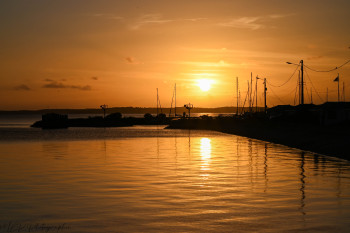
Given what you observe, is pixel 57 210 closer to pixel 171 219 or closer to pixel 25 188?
pixel 171 219

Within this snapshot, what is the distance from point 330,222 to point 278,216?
1.68 metres

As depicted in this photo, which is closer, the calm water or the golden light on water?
the calm water

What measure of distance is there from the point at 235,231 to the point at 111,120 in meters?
153

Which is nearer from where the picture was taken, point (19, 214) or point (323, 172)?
point (19, 214)

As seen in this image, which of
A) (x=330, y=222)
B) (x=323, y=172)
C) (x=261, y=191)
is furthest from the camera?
(x=323, y=172)

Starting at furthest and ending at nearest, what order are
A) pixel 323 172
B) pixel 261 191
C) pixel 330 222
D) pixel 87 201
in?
pixel 323 172 < pixel 261 191 < pixel 87 201 < pixel 330 222

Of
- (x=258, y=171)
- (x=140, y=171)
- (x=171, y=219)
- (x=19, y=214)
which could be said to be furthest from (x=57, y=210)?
(x=258, y=171)

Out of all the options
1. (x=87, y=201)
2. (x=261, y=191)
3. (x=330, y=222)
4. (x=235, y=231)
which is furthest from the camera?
(x=261, y=191)

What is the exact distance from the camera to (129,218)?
1462cm

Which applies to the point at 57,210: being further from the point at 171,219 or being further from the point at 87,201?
the point at 171,219

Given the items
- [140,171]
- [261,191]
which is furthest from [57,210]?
[140,171]

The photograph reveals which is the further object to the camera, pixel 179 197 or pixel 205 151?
pixel 205 151

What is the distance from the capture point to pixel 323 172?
27.0 m

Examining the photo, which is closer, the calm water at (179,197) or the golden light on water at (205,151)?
the calm water at (179,197)
